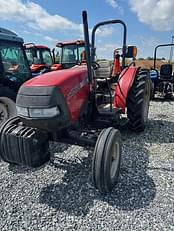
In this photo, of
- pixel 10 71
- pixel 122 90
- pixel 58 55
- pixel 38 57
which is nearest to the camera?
pixel 122 90

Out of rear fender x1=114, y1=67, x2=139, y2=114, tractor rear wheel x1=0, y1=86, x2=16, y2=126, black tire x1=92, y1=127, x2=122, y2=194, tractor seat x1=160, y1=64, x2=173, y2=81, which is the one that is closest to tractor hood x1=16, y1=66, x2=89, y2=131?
black tire x1=92, y1=127, x2=122, y2=194

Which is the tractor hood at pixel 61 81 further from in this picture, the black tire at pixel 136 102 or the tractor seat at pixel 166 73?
the tractor seat at pixel 166 73

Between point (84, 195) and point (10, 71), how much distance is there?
12.4ft

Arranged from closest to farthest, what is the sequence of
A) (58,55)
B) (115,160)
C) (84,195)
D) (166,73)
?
(84,195)
(115,160)
(166,73)
(58,55)

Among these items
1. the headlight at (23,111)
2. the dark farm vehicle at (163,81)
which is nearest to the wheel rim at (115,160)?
the headlight at (23,111)

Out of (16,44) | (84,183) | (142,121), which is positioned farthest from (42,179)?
(16,44)

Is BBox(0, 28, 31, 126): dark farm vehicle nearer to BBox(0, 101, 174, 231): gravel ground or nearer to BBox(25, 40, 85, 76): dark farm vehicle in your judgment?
BBox(0, 101, 174, 231): gravel ground

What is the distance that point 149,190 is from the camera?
253 cm

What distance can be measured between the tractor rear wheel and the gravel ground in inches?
62.7

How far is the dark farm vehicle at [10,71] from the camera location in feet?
15.0

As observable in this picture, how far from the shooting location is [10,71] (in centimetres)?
515

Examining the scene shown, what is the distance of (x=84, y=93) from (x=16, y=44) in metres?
3.30

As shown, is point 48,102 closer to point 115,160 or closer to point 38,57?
point 115,160

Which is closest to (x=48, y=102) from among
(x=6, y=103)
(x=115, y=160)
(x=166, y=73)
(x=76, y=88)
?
(x=76, y=88)
